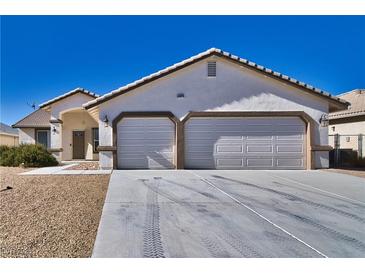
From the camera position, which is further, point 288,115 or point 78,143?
point 78,143

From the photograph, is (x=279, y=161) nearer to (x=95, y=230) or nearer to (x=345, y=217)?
(x=345, y=217)

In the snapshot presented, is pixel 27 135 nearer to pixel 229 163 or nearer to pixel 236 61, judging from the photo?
pixel 229 163

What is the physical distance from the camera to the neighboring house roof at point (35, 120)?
22000 mm

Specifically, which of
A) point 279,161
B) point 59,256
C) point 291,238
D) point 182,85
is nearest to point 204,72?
point 182,85

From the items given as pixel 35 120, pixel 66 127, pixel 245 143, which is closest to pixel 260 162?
pixel 245 143

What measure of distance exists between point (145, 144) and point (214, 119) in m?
3.45

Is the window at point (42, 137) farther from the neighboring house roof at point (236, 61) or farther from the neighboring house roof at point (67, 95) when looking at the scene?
the neighboring house roof at point (236, 61)

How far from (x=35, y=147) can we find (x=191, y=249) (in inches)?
593

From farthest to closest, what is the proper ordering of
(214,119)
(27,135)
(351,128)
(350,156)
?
(27,135) < (351,128) < (350,156) < (214,119)

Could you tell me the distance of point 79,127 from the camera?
21281mm

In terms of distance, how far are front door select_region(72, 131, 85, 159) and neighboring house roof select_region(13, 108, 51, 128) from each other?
2.59 meters

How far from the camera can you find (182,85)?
13.5 m

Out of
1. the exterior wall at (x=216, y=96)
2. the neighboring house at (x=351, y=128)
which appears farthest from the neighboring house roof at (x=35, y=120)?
the neighboring house at (x=351, y=128)

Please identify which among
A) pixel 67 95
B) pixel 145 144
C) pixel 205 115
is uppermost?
pixel 67 95
